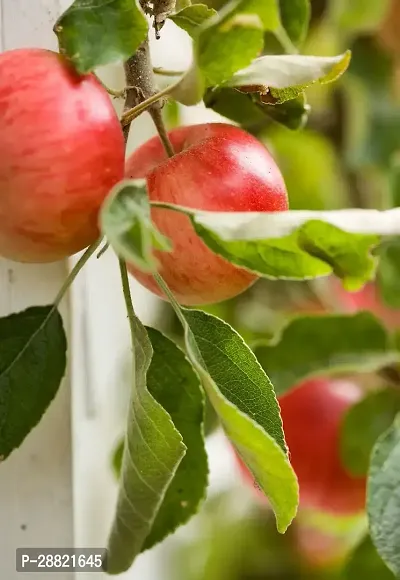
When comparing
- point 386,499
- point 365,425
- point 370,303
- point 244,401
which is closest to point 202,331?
point 244,401

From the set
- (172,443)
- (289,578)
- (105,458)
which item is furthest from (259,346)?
(289,578)

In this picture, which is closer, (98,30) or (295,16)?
(98,30)

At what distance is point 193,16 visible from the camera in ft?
0.97

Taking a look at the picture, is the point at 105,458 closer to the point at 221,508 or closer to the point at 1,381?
the point at 1,381

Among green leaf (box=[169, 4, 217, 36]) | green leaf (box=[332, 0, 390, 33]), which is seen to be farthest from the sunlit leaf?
green leaf (box=[332, 0, 390, 33])

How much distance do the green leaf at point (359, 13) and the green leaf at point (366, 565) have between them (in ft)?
1.48

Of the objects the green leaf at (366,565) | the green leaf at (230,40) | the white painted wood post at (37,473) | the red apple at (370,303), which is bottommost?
the green leaf at (366,565)

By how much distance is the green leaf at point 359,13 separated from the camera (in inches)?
25.9

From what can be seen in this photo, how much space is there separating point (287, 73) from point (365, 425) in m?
0.31

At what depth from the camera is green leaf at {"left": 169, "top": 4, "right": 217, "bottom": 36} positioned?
29cm

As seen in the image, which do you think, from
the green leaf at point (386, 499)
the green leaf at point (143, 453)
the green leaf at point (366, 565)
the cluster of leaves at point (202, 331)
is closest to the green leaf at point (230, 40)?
the cluster of leaves at point (202, 331)

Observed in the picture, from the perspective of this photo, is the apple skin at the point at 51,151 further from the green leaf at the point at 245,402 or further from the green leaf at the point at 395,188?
the green leaf at the point at 395,188

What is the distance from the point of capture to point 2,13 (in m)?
0.37

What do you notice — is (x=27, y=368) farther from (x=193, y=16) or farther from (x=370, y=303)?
(x=370, y=303)
